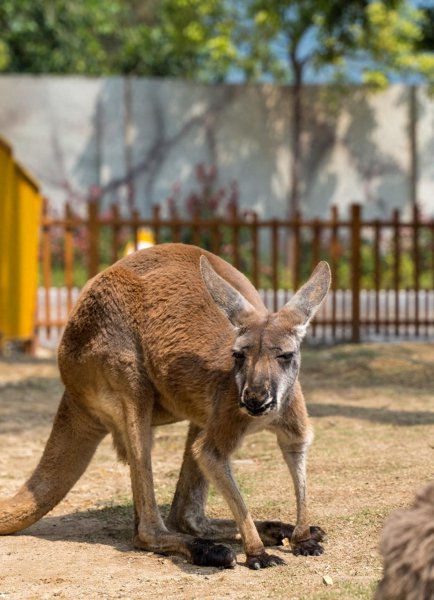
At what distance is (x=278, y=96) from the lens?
67.1 feet

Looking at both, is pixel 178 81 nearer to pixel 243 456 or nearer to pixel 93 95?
pixel 93 95

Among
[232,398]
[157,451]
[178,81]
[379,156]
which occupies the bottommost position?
[157,451]

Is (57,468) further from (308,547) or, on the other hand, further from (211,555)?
(308,547)

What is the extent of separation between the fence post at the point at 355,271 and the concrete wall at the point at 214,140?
7.75 m

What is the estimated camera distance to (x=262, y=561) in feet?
14.4

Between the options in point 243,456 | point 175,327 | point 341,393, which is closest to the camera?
point 175,327

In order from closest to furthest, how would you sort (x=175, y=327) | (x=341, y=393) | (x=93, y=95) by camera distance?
(x=175, y=327) → (x=341, y=393) → (x=93, y=95)

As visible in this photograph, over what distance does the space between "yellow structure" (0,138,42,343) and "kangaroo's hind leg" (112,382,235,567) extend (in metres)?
6.25

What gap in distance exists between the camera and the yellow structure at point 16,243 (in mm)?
10820

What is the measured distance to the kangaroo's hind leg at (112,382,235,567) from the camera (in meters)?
4.76

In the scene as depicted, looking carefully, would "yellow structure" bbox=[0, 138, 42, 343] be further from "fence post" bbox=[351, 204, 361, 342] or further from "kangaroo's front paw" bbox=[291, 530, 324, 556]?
"kangaroo's front paw" bbox=[291, 530, 324, 556]

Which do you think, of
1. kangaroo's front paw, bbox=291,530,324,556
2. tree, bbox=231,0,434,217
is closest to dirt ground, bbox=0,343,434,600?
kangaroo's front paw, bbox=291,530,324,556

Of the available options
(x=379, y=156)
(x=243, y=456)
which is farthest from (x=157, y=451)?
(x=379, y=156)

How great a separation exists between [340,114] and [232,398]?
55.4ft
